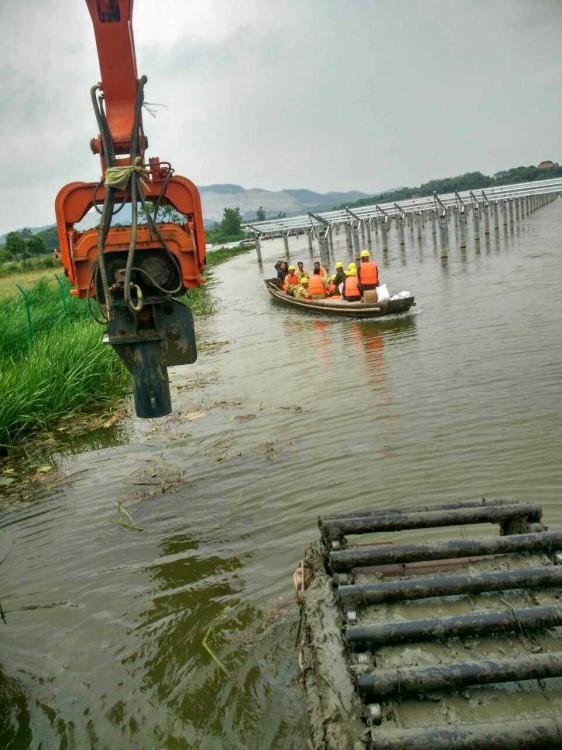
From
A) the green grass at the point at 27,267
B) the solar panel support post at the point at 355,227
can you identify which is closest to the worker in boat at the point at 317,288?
the solar panel support post at the point at 355,227

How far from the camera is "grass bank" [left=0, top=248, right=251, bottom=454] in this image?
29.0 feet

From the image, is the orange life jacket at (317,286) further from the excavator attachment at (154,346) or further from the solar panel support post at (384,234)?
the solar panel support post at (384,234)

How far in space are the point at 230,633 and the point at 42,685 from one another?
1.16 m

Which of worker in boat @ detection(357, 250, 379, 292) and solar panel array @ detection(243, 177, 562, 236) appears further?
solar panel array @ detection(243, 177, 562, 236)

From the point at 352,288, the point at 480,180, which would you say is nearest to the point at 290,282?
the point at 352,288

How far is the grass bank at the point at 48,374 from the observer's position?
8.84 m

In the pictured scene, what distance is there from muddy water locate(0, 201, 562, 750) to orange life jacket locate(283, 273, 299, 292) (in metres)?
9.20

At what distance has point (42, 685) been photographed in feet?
12.7

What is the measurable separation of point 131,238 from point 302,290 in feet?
52.7

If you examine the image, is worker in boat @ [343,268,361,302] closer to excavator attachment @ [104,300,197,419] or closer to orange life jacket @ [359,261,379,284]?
orange life jacket @ [359,261,379,284]

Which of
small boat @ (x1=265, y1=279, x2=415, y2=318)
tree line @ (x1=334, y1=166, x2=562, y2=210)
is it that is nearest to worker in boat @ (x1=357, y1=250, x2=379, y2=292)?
small boat @ (x1=265, y1=279, x2=415, y2=318)

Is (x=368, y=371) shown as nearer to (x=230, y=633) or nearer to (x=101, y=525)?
(x=101, y=525)

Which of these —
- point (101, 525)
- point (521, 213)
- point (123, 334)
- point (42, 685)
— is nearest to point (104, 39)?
point (123, 334)

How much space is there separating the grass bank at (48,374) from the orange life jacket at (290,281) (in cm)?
898
